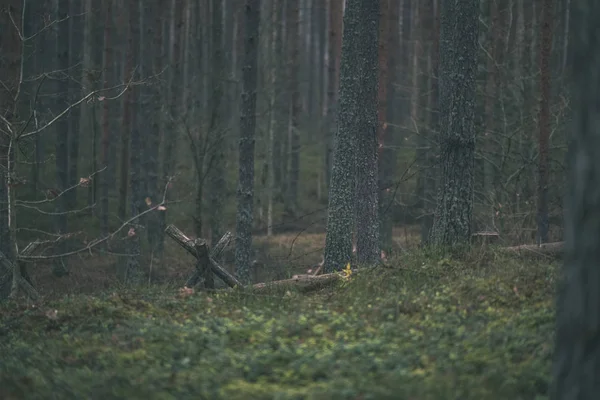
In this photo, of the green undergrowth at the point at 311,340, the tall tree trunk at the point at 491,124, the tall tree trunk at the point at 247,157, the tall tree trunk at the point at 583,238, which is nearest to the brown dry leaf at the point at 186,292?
the green undergrowth at the point at 311,340

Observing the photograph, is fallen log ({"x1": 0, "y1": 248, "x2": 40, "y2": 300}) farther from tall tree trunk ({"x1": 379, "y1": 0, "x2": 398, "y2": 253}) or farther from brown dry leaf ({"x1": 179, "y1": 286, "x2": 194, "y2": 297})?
tall tree trunk ({"x1": 379, "y1": 0, "x2": 398, "y2": 253})

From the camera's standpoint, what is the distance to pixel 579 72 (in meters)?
5.46

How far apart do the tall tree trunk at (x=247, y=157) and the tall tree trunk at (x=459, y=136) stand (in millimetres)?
7168

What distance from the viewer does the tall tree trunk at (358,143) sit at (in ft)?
47.1

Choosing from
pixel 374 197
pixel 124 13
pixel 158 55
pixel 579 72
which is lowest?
pixel 374 197

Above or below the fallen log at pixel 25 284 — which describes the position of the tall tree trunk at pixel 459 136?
above

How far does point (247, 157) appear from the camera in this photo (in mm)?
18375

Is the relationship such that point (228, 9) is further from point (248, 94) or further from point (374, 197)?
point (374, 197)

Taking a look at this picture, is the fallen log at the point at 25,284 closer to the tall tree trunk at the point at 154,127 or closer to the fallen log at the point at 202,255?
the fallen log at the point at 202,255

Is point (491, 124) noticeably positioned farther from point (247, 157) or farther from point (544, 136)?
point (247, 157)

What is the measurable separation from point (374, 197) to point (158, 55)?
47.4ft

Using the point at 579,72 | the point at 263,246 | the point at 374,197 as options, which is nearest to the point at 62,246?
the point at 263,246

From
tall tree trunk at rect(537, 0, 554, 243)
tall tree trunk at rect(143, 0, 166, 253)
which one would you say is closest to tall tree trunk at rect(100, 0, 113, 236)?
tall tree trunk at rect(143, 0, 166, 253)

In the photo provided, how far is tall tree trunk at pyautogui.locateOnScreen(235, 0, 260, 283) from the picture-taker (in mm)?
18422
